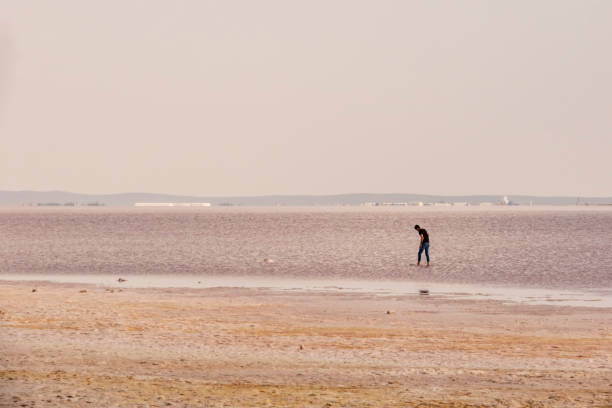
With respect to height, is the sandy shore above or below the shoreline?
above

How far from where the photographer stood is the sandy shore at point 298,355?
1454 centimetres

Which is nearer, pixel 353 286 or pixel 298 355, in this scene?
pixel 298 355

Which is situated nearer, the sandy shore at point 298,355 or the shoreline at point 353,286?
the sandy shore at point 298,355

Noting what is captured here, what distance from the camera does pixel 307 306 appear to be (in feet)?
102

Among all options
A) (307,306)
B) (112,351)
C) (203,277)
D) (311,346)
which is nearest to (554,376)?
(311,346)

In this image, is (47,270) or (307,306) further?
(47,270)

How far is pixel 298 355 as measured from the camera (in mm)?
18750

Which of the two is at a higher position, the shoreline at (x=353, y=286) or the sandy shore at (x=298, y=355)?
the sandy shore at (x=298, y=355)

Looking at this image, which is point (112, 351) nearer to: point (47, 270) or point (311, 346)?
point (311, 346)

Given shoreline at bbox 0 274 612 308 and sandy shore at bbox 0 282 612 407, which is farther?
shoreline at bbox 0 274 612 308

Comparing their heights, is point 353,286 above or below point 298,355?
below

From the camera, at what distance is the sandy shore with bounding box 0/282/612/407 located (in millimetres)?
14539

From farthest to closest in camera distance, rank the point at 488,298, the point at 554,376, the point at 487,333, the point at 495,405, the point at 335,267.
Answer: the point at 335,267
the point at 488,298
the point at 487,333
the point at 554,376
the point at 495,405

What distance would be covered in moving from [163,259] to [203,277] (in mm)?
17840
